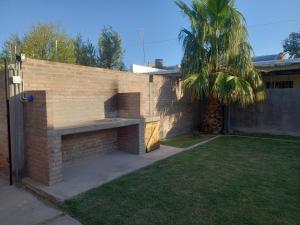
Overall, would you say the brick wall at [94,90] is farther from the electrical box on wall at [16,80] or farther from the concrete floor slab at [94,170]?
the concrete floor slab at [94,170]

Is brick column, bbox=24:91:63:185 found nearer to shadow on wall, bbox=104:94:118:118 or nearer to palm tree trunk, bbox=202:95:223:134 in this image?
shadow on wall, bbox=104:94:118:118

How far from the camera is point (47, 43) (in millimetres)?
19906

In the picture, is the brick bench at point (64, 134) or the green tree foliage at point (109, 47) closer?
the brick bench at point (64, 134)

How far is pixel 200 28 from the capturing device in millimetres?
8031

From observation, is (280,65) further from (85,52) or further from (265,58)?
(85,52)

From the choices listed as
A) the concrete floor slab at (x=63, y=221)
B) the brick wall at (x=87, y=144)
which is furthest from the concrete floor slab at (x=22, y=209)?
the brick wall at (x=87, y=144)

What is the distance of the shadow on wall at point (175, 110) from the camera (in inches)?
325

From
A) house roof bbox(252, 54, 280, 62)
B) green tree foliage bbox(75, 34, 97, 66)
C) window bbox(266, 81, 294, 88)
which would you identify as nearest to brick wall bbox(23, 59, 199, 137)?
window bbox(266, 81, 294, 88)

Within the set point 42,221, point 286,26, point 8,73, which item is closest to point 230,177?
point 42,221

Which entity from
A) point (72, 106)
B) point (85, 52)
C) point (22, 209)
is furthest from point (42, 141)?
point (85, 52)

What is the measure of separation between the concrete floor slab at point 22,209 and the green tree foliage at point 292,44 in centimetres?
3056

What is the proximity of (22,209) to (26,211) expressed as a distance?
0.39ft

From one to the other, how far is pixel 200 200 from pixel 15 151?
11.7 ft

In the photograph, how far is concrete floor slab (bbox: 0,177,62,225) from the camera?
2.91 meters
